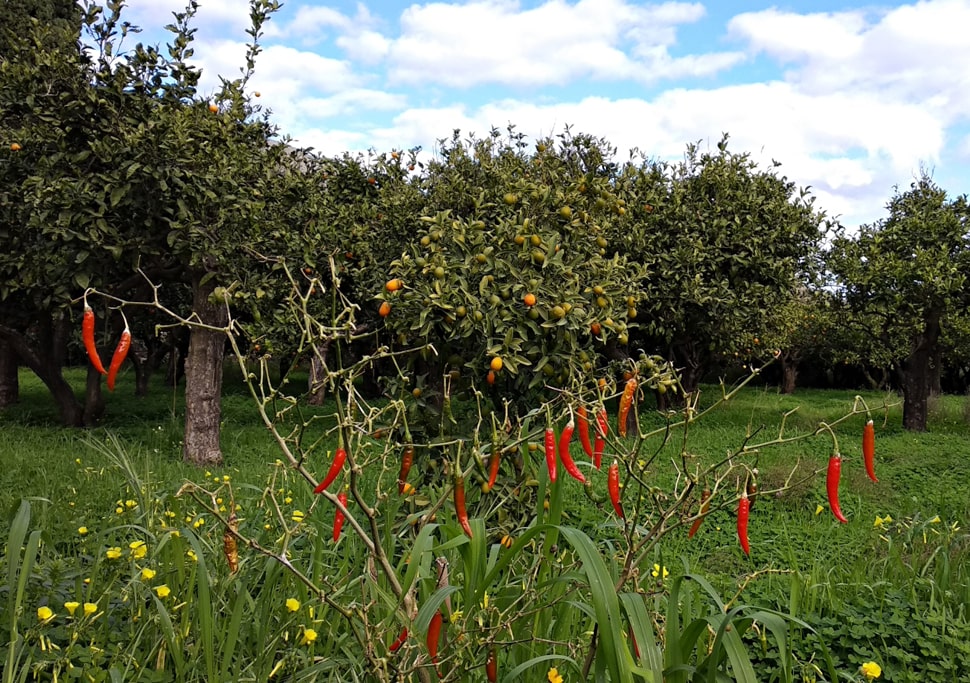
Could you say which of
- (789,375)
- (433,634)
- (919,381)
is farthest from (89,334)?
(789,375)

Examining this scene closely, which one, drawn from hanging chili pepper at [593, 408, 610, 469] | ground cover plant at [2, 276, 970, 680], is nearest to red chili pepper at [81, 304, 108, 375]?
ground cover plant at [2, 276, 970, 680]

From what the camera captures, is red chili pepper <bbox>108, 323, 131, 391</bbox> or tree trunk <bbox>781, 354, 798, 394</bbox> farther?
tree trunk <bbox>781, 354, 798, 394</bbox>

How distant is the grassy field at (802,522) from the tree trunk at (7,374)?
8.47ft

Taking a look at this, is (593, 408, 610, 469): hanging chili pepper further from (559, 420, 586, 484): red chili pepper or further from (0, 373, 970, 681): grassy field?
(0, 373, 970, 681): grassy field

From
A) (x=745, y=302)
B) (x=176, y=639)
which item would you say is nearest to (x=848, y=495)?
(x=745, y=302)

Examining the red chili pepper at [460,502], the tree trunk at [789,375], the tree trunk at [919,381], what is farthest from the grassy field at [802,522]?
the tree trunk at [789,375]

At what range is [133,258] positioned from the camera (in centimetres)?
747

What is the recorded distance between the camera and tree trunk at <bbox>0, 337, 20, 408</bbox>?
1238 centimetres

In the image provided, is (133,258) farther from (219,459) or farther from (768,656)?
(768,656)

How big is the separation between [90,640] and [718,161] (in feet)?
35.6

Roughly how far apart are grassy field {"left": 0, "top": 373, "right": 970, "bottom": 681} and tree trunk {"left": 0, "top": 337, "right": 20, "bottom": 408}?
258 centimetres

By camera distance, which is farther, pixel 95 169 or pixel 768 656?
pixel 95 169

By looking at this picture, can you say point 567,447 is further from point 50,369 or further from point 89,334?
point 50,369

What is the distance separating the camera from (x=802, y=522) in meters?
5.52
